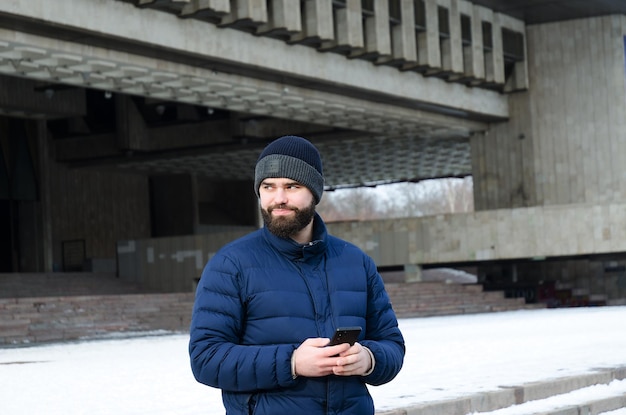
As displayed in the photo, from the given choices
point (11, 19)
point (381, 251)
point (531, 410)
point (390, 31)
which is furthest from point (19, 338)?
point (381, 251)

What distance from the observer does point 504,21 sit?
36156 millimetres

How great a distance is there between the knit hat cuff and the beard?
8 cm

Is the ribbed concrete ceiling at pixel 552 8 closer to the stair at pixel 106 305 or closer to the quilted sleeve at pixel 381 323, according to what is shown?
the stair at pixel 106 305

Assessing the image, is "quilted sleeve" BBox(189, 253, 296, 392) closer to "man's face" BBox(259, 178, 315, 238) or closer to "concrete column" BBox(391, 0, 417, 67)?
"man's face" BBox(259, 178, 315, 238)

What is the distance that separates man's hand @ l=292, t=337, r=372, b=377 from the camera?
10.5 feet

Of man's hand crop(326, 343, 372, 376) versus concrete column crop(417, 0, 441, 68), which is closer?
man's hand crop(326, 343, 372, 376)

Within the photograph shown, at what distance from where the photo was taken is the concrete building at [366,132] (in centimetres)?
2803

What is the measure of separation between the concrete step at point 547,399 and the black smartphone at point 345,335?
4.19 metres

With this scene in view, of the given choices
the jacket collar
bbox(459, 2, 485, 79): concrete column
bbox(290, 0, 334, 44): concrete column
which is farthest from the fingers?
bbox(459, 2, 485, 79): concrete column

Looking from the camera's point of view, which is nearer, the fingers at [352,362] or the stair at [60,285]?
the fingers at [352,362]

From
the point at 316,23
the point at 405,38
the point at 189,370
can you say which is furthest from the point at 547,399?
the point at 405,38

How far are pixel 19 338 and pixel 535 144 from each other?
22.1 meters

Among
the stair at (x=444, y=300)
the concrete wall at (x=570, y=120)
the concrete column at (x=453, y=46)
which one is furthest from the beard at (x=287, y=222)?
the concrete wall at (x=570, y=120)

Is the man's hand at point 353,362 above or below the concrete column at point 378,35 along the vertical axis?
below
